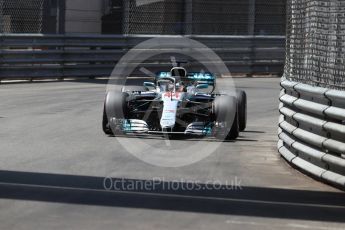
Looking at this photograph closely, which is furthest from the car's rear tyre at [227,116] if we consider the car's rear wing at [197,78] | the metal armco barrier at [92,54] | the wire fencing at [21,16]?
the wire fencing at [21,16]

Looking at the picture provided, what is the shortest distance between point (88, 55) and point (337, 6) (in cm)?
1569

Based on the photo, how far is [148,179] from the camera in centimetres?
865

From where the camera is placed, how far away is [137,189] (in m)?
8.03

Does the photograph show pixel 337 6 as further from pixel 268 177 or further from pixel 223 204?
pixel 223 204

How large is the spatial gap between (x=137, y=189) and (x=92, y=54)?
1640 cm

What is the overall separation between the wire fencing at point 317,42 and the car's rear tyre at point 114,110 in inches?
102

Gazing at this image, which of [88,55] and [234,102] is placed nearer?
[234,102]

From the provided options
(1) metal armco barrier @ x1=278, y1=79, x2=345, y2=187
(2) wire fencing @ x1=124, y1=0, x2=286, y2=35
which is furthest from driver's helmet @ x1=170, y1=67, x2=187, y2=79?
(2) wire fencing @ x1=124, y1=0, x2=286, y2=35

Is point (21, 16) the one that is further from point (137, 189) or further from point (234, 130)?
point (137, 189)

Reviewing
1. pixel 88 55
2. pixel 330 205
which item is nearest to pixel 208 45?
pixel 88 55

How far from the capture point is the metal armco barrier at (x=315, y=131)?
27.3 feet

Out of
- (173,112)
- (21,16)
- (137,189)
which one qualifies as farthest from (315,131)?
(21,16)

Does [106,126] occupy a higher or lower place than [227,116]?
lower

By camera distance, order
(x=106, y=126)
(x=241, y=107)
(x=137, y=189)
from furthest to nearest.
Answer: (x=241, y=107) < (x=106, y=126) < (x=137, y=189)
